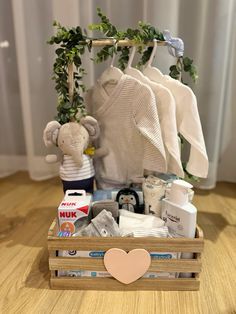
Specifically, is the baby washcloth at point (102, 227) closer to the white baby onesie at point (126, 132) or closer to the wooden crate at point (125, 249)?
the wooden crate at point (125, 249)

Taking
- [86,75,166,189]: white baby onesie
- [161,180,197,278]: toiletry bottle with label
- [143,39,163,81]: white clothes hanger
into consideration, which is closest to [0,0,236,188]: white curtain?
[143,39,163,81]: white clothes hanger

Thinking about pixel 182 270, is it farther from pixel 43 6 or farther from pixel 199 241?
pixel 43 6

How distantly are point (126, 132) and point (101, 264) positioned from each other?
1.11 ft

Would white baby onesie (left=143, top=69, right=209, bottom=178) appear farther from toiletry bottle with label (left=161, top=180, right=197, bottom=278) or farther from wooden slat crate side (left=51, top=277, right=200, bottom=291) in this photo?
wooden slat crate side (left=51, top=277, right=200, bottom=291)

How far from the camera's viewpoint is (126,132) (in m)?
0.77

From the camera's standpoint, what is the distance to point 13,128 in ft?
4.33

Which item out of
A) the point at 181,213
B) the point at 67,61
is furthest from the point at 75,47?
the point at 181,213

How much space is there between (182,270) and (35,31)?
1014 mm

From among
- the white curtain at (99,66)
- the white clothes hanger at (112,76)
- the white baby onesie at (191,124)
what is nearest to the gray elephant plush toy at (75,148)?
the white clothes hanger at (112,76)

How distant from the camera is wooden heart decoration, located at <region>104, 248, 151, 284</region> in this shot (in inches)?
23.1

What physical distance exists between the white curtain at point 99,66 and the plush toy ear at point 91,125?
1.31ft

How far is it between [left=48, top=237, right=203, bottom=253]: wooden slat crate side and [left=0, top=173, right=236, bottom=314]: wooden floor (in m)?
0.10

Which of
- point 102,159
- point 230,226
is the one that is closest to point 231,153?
point 230,226

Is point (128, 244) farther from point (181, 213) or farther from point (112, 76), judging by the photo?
point (112, 76)
